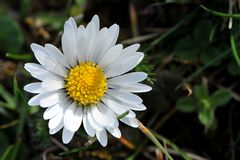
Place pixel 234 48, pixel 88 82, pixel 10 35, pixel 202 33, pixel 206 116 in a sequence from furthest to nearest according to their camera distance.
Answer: pixel 10 35 → pixel 202 33 → pixel 206 116 → pixel 234 48 → pixel 88 82

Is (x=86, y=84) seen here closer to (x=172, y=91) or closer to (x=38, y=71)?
(x=38, y=71)

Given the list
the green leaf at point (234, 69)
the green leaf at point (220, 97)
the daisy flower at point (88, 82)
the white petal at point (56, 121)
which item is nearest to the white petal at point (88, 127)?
the daisy flower at point (88, 82)

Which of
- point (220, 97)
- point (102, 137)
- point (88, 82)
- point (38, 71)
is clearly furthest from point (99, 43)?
point (220, 97)

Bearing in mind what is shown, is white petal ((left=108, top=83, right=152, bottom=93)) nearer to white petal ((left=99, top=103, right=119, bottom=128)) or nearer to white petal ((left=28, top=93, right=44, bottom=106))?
Answer: white petal ((left=99, top=103, right=119, bottom=128))

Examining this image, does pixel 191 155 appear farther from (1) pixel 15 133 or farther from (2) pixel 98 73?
(1) pixel 15 133

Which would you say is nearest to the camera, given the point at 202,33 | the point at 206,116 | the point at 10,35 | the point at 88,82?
the point at 88,82

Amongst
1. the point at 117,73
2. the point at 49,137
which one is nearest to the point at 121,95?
the point at 117,73

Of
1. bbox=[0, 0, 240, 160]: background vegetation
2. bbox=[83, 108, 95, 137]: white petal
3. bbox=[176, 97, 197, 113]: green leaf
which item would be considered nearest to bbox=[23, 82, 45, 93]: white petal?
bbox=[83, 108, 95, 137]: white petal
